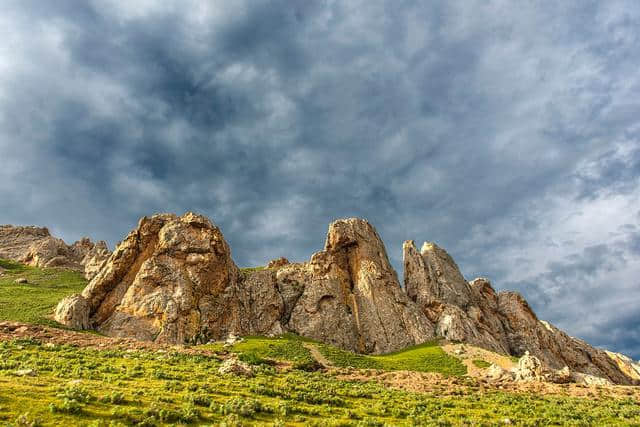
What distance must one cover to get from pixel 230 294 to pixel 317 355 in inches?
881

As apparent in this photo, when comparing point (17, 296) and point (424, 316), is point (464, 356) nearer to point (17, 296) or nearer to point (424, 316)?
point (424, 316)

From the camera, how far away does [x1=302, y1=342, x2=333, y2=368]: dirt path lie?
181 ft

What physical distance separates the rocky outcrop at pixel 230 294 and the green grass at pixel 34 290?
476 centimetres

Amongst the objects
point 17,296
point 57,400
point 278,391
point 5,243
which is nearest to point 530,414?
point 278,391

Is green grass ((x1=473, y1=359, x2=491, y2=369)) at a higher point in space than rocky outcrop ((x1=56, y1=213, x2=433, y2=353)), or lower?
lower

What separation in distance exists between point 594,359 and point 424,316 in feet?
187

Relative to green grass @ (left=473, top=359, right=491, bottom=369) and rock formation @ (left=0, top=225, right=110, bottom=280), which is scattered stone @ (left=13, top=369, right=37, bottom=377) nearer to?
green grass @ (left=473, top=359, right=491, bottom=369)

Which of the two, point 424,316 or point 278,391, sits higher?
point 424,316

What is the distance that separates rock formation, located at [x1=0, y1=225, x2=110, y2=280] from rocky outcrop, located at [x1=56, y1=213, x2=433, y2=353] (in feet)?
111

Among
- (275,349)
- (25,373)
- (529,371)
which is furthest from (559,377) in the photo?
(25,373)

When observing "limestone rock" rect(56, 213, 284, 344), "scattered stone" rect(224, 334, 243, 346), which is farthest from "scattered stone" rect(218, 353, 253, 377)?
"limestone rock" rect(56, 213, 284, 344)

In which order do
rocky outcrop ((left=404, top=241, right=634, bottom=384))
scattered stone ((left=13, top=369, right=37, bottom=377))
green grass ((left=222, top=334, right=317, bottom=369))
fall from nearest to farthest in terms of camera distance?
scattered stone ((left=13, top=369, right=37, bottom=377)), green grass ((left=222, top=334, right=317, bottom=369)), rocky outcrop ((left=404, top=241, right=634, bottom=384))

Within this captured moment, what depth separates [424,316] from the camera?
82062 mm

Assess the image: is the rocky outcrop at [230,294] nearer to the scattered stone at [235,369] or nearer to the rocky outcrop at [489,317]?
the rocky outcrop at [489,317]
